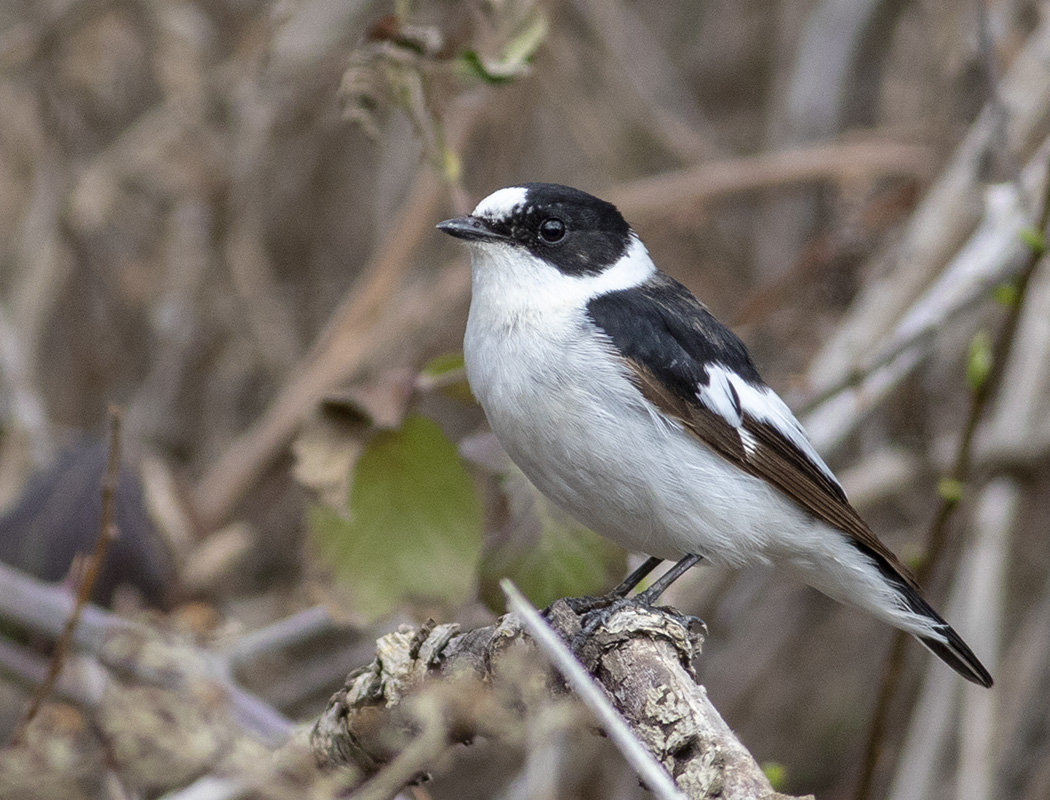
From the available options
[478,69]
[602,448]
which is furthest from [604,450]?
[478,69]

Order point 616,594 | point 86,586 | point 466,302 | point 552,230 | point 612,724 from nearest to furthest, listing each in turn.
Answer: point 612,724
point 86,586
point 616,594
point 552,230
point 466,302

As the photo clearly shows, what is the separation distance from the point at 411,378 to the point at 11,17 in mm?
3906

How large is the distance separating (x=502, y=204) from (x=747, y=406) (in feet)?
2.37

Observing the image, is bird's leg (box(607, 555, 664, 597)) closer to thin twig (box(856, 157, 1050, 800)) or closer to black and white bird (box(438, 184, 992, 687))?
black and white bird (box(438, 184, 992, 687))

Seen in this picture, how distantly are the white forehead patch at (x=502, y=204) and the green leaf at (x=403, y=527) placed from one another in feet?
Answer: 1.99

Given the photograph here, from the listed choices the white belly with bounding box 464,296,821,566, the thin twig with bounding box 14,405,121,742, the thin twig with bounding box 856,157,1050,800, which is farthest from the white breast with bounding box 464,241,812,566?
the thin twig with bounding box 14,405,121,742

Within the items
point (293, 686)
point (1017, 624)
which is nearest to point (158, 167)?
point (293, 686)

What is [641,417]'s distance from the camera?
2.48 m

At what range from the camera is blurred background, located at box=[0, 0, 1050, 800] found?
2523 mm

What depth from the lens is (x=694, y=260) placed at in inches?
189

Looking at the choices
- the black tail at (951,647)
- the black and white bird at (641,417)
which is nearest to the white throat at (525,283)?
the black and white bird at (641,417)

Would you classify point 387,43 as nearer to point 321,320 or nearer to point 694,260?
point 694,260

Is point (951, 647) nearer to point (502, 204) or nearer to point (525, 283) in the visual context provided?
point (525, 283)

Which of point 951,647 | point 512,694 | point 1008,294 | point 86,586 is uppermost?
point 1008,294
